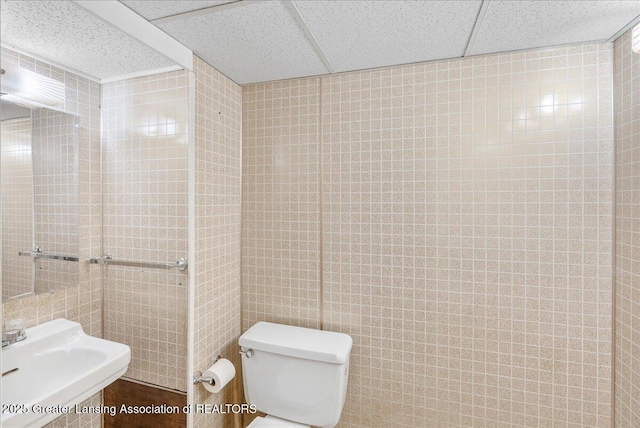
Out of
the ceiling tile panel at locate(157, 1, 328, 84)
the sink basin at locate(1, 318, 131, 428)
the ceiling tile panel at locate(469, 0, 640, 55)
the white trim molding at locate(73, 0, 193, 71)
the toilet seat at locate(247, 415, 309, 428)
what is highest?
the ceiling tile panel at locate(157, 1, 328, 84)


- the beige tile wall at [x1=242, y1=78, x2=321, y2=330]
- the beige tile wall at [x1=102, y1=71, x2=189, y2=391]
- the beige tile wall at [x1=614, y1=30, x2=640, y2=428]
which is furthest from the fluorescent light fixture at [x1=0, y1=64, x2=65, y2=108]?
the beige tile wall at [x1=614, y1=30, x2=640, y2=428]

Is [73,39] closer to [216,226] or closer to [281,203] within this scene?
[216,226]

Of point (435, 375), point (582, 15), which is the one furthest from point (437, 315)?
point (582, 15)

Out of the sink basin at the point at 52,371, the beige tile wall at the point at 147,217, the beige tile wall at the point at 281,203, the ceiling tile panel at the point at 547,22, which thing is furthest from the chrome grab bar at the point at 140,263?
the ceiling tile panel at the point at 547,22

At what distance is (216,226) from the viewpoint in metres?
1.49

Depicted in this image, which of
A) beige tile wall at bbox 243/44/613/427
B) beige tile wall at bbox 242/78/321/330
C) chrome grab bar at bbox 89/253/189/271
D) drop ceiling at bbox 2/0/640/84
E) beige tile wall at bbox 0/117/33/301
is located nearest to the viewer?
beige tile wall at bbox 0/117/33/301

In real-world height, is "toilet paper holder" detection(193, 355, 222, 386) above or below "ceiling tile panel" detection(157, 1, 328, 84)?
below

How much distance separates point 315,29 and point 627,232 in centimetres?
138

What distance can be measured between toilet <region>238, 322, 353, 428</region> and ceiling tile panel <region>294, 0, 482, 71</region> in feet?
4.16

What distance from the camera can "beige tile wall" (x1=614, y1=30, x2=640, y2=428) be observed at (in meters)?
1.11

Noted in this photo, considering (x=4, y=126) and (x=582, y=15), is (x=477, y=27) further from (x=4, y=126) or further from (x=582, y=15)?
(x=4, y=126)

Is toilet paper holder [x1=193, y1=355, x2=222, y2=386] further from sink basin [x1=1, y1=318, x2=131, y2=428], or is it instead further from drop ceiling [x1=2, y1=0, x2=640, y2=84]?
drop ceiling [x1=2, y1=0, x2=640, y2=84]

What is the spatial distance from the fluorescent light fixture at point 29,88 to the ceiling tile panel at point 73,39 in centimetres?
7

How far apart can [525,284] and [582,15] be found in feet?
3.30
